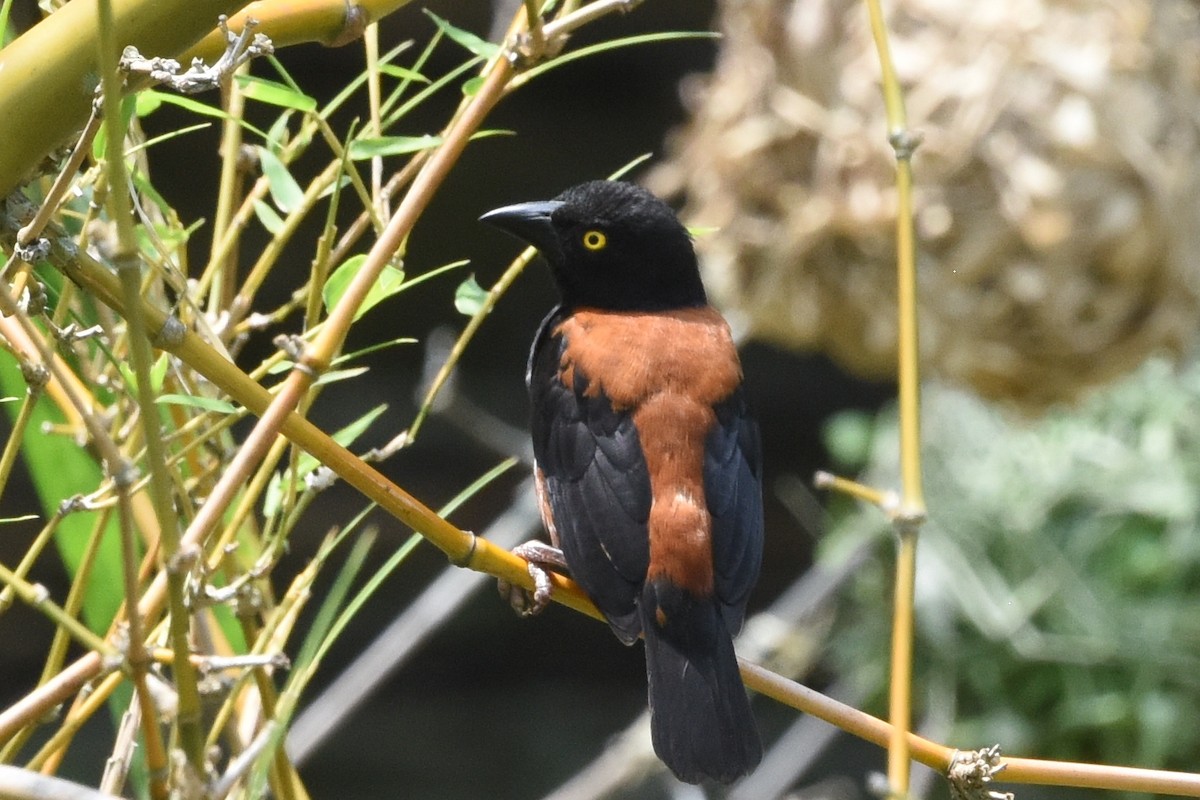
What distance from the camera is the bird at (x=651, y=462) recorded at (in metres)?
1.44

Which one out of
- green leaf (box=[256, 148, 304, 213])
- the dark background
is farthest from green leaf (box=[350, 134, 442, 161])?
the dark background

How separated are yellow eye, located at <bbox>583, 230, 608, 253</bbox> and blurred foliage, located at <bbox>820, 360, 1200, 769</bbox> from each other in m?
1.38

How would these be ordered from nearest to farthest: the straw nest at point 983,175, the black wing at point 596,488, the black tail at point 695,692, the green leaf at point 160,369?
the green leaf at point 160,369 < the black tail at point 695,692 < the black wing at point 596,488 < the straw nest at point 983,175

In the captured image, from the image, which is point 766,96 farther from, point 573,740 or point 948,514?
point 573,740

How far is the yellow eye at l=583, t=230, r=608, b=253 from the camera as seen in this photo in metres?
1.91

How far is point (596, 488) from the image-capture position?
5.22 feet

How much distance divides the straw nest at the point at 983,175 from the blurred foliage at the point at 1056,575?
0.47 meters

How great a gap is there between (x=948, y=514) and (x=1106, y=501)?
354 mm

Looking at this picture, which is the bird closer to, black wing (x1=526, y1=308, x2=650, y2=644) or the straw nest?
black wing (x1=526, y1=308, x2=650, y2=644)

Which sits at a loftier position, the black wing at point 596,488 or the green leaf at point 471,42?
the green leaf at point 471,42

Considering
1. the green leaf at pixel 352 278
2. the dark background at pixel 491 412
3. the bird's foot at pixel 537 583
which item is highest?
the green leaf at pixel 352 278

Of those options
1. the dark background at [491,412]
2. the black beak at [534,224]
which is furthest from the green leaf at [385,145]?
the dark background at [491,412]

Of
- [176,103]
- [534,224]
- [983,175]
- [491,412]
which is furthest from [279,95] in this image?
[491,412]

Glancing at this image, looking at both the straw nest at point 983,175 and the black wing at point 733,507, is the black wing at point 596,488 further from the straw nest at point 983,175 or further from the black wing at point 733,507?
the straw nest at point 983,175
